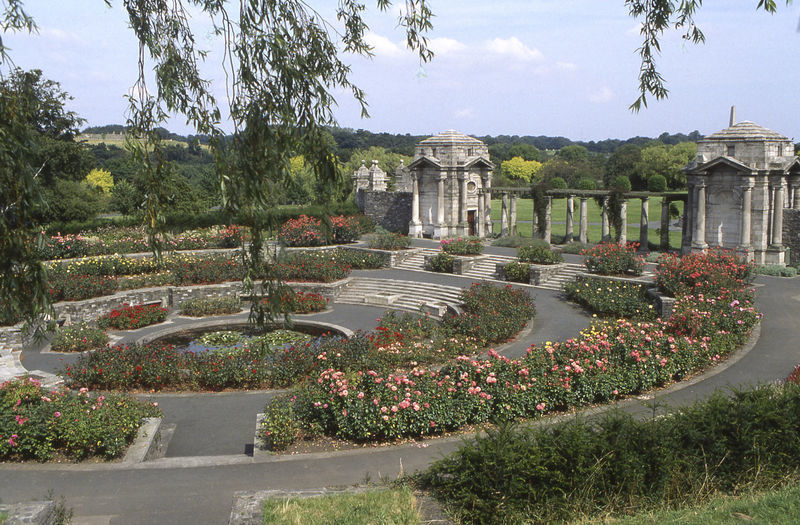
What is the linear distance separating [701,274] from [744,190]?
8.87 metres

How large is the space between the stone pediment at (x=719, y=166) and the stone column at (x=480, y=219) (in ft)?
37.8

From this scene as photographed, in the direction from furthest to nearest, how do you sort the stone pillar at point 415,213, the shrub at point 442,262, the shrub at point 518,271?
the stone pillar at point 415,213 → the shrub at point 442,262 → the shrub at point 518,271

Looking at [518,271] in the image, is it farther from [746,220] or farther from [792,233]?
[792,233]

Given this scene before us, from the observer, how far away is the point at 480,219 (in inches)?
1507

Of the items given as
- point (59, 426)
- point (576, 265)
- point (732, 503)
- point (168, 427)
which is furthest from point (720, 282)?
point (59, 426)

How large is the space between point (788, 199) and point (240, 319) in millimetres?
22589

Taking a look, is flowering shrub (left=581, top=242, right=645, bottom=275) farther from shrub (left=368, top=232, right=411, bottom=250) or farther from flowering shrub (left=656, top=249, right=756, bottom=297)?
shrub (left=368, top=232, right=411, bottom=250)

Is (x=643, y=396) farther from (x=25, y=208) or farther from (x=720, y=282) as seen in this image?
(x=25, y=208)

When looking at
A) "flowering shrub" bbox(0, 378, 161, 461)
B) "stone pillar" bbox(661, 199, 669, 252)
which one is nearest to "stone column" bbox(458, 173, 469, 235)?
"stone pillar" bbox(661, 199, 669, 252)

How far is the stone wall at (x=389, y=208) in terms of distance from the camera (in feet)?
130

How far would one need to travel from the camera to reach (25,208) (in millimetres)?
7520

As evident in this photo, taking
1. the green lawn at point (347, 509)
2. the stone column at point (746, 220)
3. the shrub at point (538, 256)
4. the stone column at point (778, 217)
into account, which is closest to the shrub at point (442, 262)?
the shrub at point (538, 256)

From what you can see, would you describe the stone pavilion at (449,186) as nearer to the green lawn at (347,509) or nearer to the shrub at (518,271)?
the shrub at (518,271)

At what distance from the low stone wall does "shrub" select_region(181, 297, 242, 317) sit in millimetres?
16297
